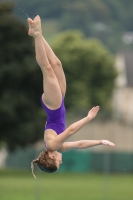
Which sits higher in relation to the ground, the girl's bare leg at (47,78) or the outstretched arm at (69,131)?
the girl's bare leg at (47,78)

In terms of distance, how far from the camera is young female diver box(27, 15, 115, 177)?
12258mm

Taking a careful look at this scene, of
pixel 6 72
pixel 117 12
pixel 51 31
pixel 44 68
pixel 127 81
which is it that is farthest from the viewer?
pixel 117 12

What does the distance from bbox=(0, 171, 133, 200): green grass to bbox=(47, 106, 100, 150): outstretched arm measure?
15.1 meters

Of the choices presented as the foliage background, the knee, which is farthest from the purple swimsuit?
the foliage background

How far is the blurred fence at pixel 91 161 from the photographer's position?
137 feet

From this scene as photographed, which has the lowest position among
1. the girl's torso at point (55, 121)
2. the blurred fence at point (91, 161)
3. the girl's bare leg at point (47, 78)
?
the blurred fence at point (91, 161)

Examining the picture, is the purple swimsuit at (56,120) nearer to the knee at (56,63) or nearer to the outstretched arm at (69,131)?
the outstretched arm at (69,131)

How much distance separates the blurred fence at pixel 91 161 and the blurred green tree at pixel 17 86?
159 cm

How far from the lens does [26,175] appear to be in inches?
1671

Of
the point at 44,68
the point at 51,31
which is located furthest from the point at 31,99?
the point at 51,31

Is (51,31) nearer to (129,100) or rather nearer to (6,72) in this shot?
(129,100)

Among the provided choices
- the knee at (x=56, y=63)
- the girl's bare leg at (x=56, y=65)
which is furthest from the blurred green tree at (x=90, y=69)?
the knee at (x=56, y=63)

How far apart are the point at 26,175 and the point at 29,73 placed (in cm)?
551

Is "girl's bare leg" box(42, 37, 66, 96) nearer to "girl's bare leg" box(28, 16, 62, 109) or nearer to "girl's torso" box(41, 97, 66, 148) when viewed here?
"girl's bare leg" box(28, 16, 62, 109)
